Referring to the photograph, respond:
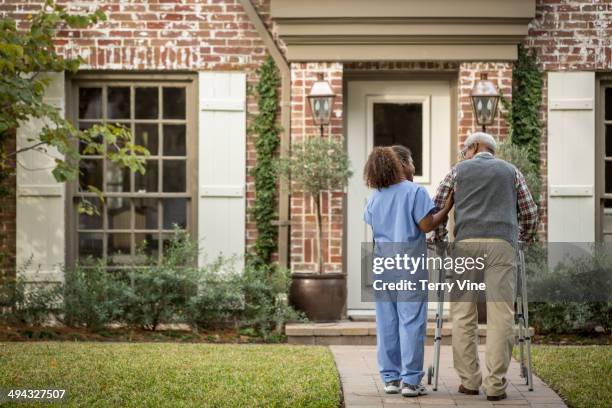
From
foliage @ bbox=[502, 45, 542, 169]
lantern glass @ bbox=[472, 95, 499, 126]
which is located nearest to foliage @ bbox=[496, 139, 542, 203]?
lantern glass @ bbox=[472, 95, 499, 126]

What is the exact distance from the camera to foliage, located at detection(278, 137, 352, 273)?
9625 millimetres

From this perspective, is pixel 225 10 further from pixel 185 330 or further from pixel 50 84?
pixel 185 330

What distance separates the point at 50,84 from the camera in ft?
33.4

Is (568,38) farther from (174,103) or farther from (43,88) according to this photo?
(43,88)

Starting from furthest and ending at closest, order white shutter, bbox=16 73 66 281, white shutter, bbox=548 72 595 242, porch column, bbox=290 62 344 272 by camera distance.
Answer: white shutter, bbox=548 72 595 242 < white shutter, bbox=16 73 66 281 < porch column, bbox=290 62 344 272

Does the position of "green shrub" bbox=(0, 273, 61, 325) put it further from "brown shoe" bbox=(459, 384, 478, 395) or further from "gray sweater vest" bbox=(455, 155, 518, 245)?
"gray sweater vest" bbox=(455, 155, 518, 245)

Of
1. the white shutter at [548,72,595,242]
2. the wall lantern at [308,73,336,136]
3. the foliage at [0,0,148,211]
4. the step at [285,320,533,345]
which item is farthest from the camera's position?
the white shutter at [548,72,595,242]

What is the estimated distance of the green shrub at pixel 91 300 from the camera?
948 centimetres

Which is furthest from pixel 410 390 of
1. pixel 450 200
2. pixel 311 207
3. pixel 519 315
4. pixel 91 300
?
pixel 91 300

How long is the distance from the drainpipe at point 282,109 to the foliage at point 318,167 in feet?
1.43

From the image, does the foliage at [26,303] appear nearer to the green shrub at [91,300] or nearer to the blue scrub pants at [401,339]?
the green shrub at [91,300]

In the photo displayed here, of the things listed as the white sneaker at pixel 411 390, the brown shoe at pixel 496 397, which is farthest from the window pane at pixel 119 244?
the brown shoe at pixel 496 397

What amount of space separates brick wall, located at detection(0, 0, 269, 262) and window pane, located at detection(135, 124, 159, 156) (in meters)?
0.60

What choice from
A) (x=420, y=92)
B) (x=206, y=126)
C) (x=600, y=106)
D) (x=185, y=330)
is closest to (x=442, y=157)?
(x=420, y=92)
